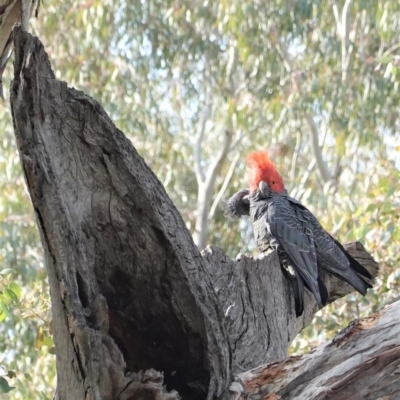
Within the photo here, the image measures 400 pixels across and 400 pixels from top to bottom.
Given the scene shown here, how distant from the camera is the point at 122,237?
6.37ft

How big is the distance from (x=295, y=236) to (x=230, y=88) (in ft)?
21.7

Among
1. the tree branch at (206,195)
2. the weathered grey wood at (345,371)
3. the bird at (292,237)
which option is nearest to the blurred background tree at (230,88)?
the tree branch at (206,195)

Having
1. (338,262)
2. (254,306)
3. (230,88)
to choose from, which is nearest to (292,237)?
(338,262)

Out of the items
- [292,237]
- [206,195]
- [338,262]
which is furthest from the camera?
[206,195]

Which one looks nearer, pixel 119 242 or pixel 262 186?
pixel 119 242

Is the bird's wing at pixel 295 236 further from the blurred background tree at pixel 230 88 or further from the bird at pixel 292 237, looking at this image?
the blurred background tree at pixel 230 88

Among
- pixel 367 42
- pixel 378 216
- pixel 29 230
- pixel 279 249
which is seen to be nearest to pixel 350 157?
pixel 367 42

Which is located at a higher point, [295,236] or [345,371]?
[295,236]

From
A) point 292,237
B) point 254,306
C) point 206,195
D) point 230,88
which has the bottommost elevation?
point 254,306

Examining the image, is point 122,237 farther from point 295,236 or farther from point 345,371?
point 295,236

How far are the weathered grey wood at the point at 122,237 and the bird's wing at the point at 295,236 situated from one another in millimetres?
1735

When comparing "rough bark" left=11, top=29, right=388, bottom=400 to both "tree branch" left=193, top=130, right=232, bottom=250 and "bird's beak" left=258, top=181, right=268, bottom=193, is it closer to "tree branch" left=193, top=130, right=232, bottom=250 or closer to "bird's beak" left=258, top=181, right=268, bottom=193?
"bird's beak" left=258, top=181, right=268, bottom=193

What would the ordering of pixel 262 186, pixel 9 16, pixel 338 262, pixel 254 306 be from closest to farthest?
pixel 9 16
pixel 254 306
pixel 338 262
pixel 262 186

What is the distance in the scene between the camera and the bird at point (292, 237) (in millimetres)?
3695
